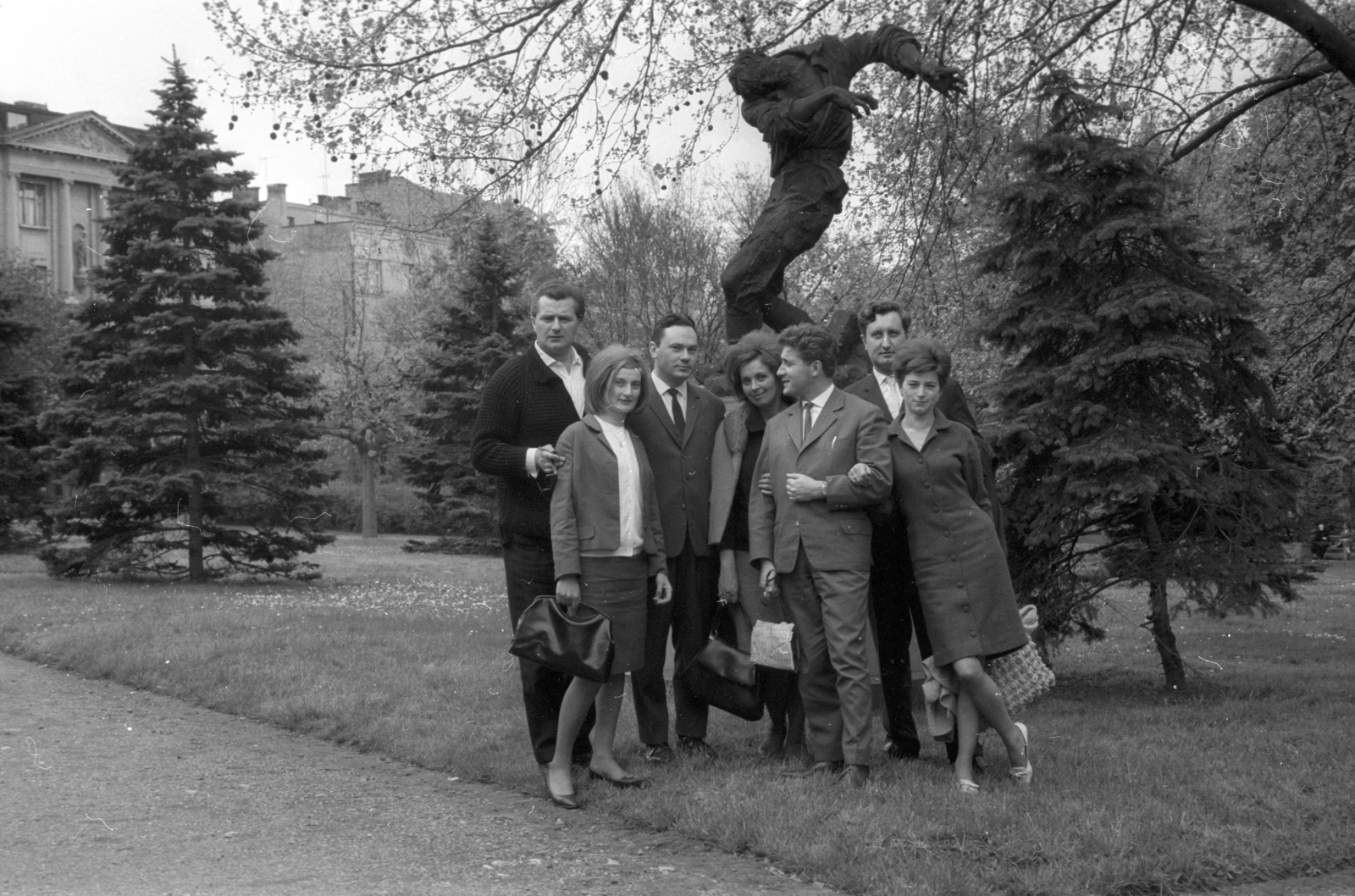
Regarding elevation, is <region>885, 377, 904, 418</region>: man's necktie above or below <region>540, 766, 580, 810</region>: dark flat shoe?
above

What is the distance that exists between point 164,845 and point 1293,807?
14.9 feet

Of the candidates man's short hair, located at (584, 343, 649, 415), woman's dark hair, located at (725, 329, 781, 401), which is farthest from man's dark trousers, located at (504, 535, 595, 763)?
woman's dark hair, located at (725, 329, 781, 401)

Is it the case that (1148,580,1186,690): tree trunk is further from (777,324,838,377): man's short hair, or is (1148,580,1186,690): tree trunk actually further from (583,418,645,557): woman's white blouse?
(583,418,645,557): woman's white blouse

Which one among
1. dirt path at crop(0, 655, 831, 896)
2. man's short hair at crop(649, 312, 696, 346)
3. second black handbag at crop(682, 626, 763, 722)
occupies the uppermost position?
man's short hair at crop(649, 312, 696, 346)

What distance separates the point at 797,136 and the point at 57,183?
2617 inches

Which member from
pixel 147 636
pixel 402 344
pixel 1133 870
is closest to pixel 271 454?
pixel 147 636

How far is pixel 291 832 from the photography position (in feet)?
18.6

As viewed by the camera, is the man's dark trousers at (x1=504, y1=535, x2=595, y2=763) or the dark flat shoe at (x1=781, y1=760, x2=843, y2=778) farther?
the man's dark trousers at (x1=504, y1=535, x2=595, y2=763)

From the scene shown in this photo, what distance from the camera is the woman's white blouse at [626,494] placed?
6.33 metres

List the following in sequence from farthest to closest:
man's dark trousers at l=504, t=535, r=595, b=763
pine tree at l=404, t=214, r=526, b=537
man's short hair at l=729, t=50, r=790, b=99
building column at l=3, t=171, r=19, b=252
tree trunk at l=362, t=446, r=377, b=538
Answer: building column at l=3, t=171, r=19, b=252 < tree trunk at l=362, t=446, r=377, b=538 < pine tree at l=404, t=214, r=526, b=537 < man's short hair at l=729, t=50, r=790, b=99 < man's dark trousers at l=504, t=535, r=595, b=763

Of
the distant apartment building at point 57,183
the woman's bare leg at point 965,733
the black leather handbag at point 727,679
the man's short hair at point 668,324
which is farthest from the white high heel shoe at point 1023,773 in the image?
the distant apartment building at point 57,183

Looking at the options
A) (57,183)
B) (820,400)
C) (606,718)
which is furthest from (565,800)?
(57,183)

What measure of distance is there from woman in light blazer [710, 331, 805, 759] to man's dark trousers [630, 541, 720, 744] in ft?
0.54

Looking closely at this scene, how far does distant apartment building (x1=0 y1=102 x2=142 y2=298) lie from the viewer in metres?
64.9
